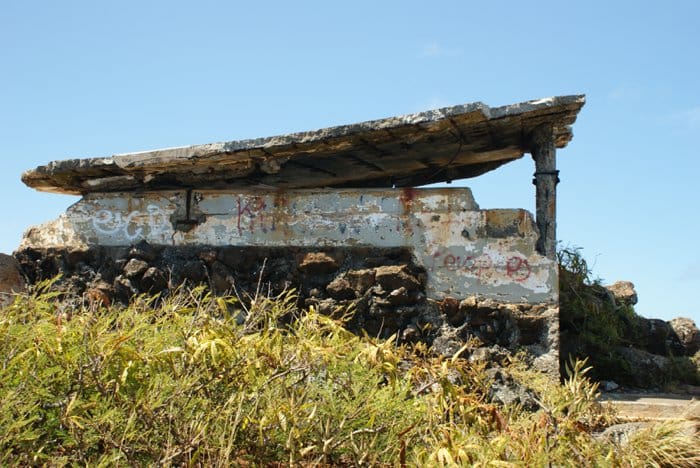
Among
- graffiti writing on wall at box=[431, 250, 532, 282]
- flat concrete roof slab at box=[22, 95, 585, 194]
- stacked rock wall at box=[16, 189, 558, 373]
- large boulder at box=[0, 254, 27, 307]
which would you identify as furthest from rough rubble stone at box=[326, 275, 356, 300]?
large boulder at box=[0, 254, 27, 307]

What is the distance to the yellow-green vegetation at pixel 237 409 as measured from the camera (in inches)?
135

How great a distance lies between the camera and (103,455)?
331cm

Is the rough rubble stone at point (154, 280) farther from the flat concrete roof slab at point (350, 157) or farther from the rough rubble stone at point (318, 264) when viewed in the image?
the rough rubble stone at point (318, 264)

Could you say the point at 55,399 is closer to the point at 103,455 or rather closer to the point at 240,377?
the point at 103,455

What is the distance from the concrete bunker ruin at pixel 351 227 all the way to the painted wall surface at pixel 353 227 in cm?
1

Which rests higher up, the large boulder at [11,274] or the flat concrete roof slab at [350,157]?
the flat concrete roof slab at [350,157]

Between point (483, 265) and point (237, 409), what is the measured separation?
135 inches

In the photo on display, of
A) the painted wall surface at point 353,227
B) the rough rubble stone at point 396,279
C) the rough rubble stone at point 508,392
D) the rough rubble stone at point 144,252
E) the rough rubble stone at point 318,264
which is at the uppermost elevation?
the painted wall surface at point 353,227

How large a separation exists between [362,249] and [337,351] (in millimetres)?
2642

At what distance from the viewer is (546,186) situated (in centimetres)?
678

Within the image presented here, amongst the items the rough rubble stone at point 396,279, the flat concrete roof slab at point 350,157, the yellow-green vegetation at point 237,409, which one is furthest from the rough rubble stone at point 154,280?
the yellow-green vegetation at point 237,409

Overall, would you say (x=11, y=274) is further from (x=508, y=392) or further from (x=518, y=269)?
(x=508, y=392)

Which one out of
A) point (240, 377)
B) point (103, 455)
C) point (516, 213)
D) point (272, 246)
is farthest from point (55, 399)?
point (516, 213)

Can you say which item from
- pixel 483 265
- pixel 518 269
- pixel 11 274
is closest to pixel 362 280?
pixel 483 265
